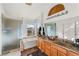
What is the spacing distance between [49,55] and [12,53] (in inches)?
22.8

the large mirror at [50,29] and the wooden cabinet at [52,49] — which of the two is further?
the large mirror at [50,29]

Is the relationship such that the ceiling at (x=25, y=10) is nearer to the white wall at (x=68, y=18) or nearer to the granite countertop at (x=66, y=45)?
the white wall at (x=68, y=18)

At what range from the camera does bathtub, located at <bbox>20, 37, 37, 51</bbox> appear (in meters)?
1.86

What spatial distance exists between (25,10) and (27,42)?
502mm

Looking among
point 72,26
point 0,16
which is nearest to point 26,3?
point 0,16

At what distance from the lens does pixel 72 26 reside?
1738 millimetres

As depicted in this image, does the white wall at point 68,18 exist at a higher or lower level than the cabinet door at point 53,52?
higher

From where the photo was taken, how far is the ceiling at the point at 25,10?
1.84 m

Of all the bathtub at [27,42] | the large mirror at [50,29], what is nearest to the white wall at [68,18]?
the large mirror at [50,29]

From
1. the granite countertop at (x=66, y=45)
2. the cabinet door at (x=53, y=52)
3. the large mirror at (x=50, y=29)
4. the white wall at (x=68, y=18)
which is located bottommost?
the cabinet door at (x=53, y=52)

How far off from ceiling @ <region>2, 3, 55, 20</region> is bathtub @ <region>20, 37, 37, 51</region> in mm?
327

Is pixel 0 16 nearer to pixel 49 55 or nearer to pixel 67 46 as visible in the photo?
pixel 49 55

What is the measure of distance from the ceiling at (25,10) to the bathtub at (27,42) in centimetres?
33

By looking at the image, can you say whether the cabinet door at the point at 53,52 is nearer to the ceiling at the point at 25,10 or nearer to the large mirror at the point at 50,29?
the large mirror at the point at 50,29
